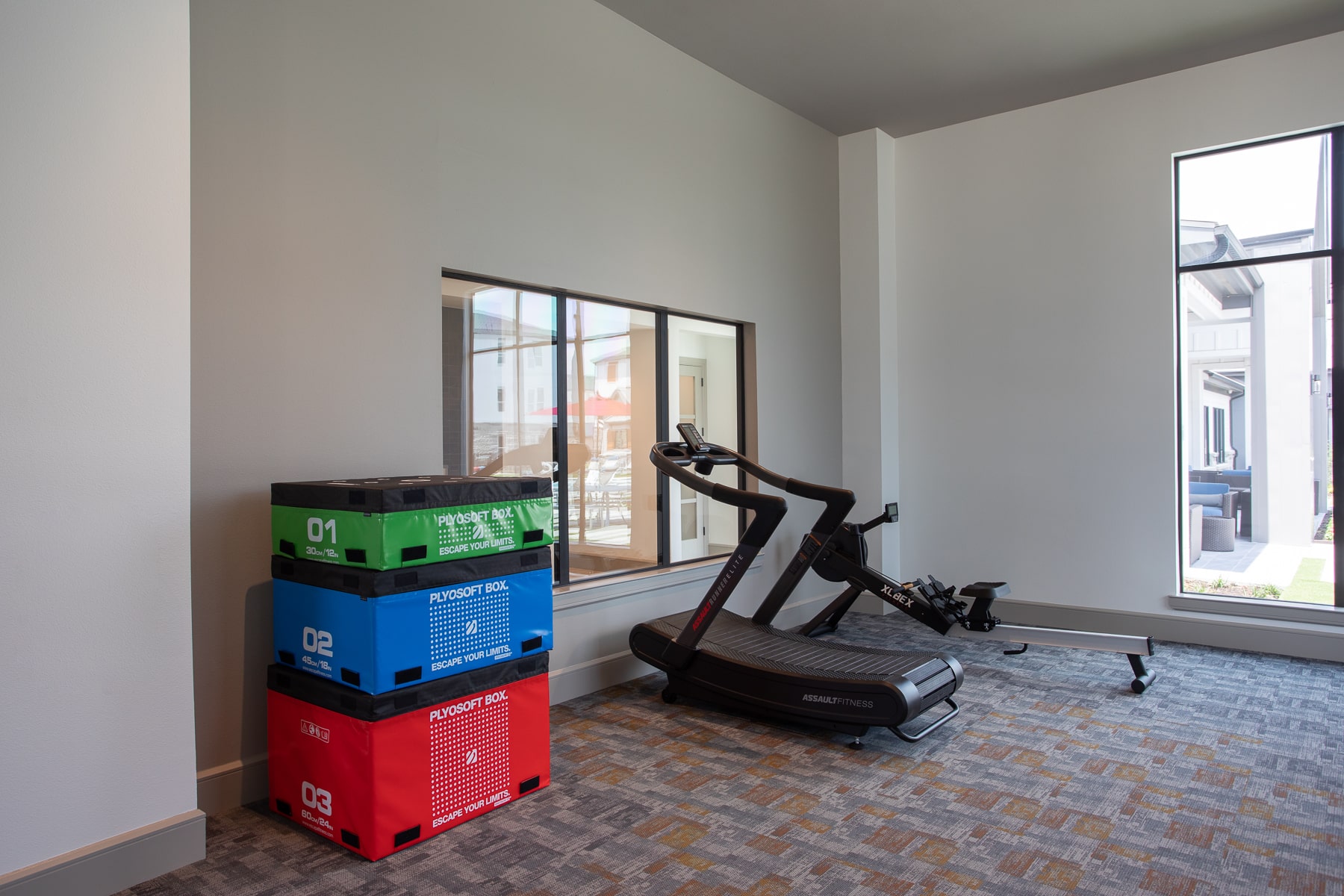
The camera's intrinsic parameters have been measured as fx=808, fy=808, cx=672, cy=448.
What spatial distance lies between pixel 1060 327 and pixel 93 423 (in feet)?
19.0

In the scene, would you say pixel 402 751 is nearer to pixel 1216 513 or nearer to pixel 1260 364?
pixel 1216 513

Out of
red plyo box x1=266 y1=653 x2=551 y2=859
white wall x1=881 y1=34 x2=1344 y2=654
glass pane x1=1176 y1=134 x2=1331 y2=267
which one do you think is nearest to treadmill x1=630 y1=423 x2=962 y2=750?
red plyo box x1=266 y1=653 x2=551 y2=859

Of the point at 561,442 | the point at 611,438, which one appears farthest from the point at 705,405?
the point at 561,442

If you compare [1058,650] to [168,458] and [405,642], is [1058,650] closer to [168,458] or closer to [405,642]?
[405,642]

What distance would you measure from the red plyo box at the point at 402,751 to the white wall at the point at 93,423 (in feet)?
1.12

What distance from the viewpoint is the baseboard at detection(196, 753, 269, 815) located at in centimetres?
290

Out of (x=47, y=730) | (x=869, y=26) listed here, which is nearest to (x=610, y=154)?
(x=869, y=26)

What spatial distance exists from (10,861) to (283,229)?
7.24 feet

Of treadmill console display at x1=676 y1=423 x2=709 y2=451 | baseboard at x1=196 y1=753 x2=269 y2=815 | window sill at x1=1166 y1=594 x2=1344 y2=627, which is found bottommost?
baseboard at x1=196 y1=753 x2=269 y2=815

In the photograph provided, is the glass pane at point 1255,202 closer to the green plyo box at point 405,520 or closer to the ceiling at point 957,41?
the ceiling at point 957,41

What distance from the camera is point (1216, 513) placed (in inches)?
214

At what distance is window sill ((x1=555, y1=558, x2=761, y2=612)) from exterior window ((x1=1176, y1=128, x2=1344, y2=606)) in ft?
10.8

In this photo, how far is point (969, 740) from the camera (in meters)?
3.59

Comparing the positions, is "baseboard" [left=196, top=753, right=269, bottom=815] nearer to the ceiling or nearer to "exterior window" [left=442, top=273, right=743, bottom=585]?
"exterior window" [left=442, top=273, right=743, bottom=585]
